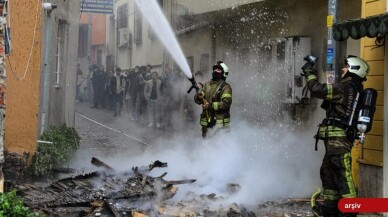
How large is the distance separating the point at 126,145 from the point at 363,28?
8517 mm

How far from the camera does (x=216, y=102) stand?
891cm

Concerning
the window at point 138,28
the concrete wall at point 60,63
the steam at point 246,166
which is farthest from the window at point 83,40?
the steam at point 246,166

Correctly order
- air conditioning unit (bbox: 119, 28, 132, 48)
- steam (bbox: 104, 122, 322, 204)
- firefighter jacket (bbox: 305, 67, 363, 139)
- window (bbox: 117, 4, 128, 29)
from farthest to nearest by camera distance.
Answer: window (bbox: 117, 4, 128, 29) → air conditioning unit (bbox: 119, 28, 132, 48) → steam (bbox: 104, 122, 322, 204) → firefighter jacket (bbox: 305, 67, 363, 139)

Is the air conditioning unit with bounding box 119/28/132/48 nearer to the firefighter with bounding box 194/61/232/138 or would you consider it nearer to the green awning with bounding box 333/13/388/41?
the firefighter with bounding box 194/61/232/138

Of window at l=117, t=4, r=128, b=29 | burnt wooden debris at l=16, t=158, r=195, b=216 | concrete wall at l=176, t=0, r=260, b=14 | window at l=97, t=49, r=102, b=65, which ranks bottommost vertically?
burnt wooden debris at l=16, t=158, r=195, b=216

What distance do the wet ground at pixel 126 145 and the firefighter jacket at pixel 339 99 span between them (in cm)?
146

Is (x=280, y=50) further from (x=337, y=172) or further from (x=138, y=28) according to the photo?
(x=138, y=28)

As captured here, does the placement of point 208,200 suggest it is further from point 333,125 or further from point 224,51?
point 224,51

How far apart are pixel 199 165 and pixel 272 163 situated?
1704 millimetres

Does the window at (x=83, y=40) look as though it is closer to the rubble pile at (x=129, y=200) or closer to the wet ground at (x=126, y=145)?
the wet ground at (x=126, y=145)

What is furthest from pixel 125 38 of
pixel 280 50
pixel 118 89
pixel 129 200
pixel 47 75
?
pixel 129 200

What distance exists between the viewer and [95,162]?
7910 mm

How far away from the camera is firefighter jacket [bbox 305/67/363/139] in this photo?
20.1ft

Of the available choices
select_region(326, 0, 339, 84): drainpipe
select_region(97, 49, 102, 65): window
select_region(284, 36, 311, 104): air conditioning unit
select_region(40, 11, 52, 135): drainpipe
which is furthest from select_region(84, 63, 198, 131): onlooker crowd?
select_region(97, 49, 102, 65): window
